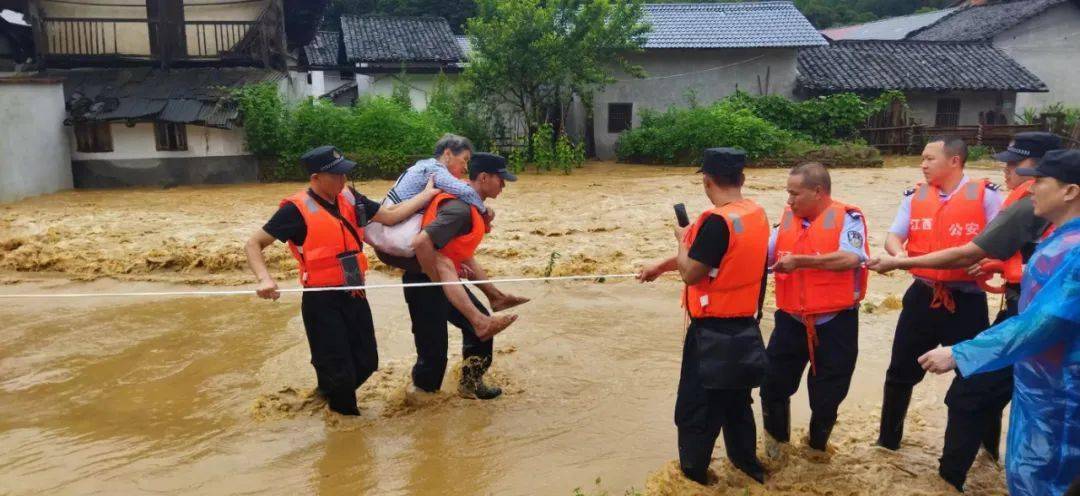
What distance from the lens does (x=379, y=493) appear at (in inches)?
177

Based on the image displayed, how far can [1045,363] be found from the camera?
2748mm

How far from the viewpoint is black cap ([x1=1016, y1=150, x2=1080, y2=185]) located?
287 centimetres

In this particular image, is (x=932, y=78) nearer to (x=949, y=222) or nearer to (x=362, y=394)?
(x=949, y=222)

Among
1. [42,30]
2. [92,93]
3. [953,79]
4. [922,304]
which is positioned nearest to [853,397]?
[922,304]

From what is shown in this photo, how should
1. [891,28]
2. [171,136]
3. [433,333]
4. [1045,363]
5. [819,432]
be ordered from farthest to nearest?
[891,28] → [171,136] → [433,333] → [819,432] → [1045,363]

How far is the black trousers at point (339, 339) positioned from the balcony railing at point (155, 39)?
17.7m

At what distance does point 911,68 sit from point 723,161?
25.5 m

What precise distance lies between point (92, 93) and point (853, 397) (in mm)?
19139

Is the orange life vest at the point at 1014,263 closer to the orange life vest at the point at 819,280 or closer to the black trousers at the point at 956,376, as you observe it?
the black trousers at the point at 956,376

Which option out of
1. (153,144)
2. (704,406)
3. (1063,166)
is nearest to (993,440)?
(704,406)

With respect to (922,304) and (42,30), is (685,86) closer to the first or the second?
(42,30)

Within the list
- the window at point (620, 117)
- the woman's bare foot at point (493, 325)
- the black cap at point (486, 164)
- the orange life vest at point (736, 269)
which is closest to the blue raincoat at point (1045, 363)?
the orange life vest at point (736, 269)

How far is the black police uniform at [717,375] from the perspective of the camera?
371 centimetres

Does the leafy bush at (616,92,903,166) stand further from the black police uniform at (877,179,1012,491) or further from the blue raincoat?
the blue raincoat
